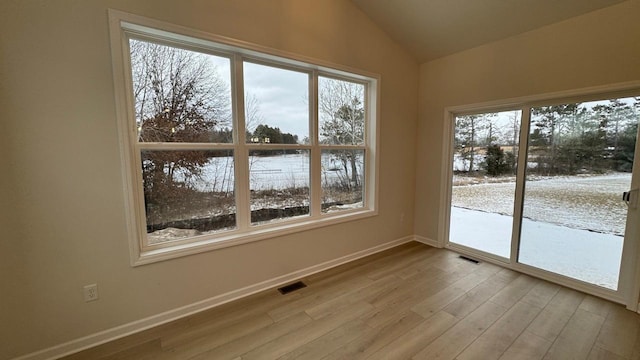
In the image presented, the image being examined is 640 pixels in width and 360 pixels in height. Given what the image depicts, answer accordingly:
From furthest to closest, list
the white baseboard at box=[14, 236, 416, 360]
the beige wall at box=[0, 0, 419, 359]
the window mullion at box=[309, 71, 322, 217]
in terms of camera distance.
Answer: the window mullion at box=[309, 71, 322, 217], the white baseboard at box=[14, 236, 416, 360], the beige wall at box=[0, 0, 419, 359]

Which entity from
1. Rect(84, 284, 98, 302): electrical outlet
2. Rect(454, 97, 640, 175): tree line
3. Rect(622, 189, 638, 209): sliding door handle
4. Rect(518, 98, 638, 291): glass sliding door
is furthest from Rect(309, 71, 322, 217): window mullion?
Rect(622, 189, 638, 209): sliding door handle

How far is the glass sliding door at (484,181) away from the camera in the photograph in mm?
3045

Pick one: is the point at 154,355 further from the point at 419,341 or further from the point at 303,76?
the point at 303,76

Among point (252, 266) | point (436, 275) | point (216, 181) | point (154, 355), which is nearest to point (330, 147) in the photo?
point (216, 181)

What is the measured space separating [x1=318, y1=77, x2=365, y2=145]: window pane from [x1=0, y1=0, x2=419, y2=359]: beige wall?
0.99 metres

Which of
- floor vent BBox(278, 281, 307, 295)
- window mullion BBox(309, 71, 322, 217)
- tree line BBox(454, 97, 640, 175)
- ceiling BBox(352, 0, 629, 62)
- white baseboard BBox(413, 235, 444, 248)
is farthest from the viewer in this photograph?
white baseboard BBox(413, 235, 444, 248)

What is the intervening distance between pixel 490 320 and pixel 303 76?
2.90m

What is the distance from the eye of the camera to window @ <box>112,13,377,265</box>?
78.4 inches

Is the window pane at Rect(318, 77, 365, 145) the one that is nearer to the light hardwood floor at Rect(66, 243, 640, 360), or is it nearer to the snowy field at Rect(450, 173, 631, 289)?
the light hardwood floor at Rect(66, 243, 640, 360)

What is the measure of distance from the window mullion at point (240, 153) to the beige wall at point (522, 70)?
104 inches

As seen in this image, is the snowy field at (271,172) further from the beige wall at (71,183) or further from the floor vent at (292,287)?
the floor vent at (292,287)

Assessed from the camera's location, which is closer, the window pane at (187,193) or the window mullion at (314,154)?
the window pane at (187,193)

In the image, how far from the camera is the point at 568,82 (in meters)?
2.47

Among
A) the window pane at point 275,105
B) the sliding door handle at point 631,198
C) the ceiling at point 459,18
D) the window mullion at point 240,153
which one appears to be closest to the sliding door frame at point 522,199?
the sliding door handle at point 631,198
